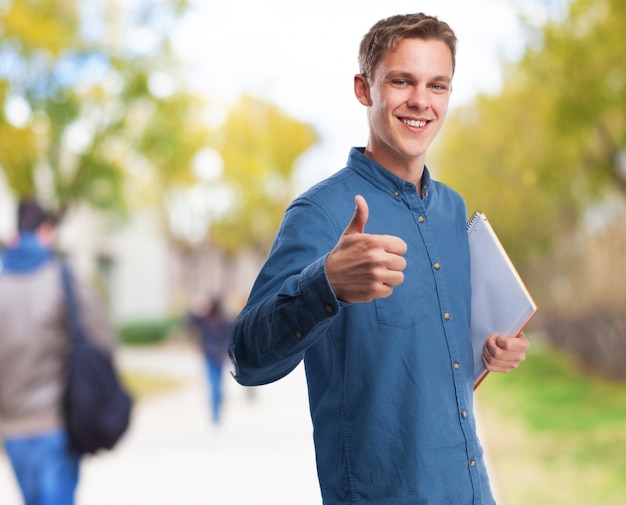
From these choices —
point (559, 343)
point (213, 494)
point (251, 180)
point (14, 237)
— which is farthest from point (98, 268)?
point (14, 237)

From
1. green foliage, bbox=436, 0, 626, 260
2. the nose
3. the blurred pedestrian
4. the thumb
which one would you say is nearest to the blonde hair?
the nose

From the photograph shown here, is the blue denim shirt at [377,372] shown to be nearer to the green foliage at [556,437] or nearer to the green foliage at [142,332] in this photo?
the green foliage at [556,437]

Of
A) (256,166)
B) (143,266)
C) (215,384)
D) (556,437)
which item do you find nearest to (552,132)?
(556,437)

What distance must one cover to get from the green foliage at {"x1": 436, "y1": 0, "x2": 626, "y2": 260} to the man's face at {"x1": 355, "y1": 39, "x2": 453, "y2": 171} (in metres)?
2.47

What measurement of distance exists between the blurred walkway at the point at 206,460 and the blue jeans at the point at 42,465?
7.31 feet

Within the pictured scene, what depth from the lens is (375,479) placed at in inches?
84.9

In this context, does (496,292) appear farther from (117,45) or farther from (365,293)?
(117,45)

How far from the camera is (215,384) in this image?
41.4 ft

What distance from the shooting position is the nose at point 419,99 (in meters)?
2.25

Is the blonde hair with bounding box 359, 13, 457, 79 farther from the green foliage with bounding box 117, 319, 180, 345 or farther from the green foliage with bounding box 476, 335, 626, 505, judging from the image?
the green foliage with bounding box 117, 319, 180, 345

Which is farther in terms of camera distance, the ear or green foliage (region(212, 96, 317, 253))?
green foliage (region(212, 96, 317, 253))

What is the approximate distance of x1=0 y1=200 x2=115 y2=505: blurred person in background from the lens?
4.24m

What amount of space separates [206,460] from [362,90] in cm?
850

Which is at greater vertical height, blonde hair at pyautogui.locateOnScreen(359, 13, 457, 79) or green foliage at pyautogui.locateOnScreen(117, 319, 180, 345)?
green foliage at pyautogui.locateOnScreen(117, 319, 180, 345)
